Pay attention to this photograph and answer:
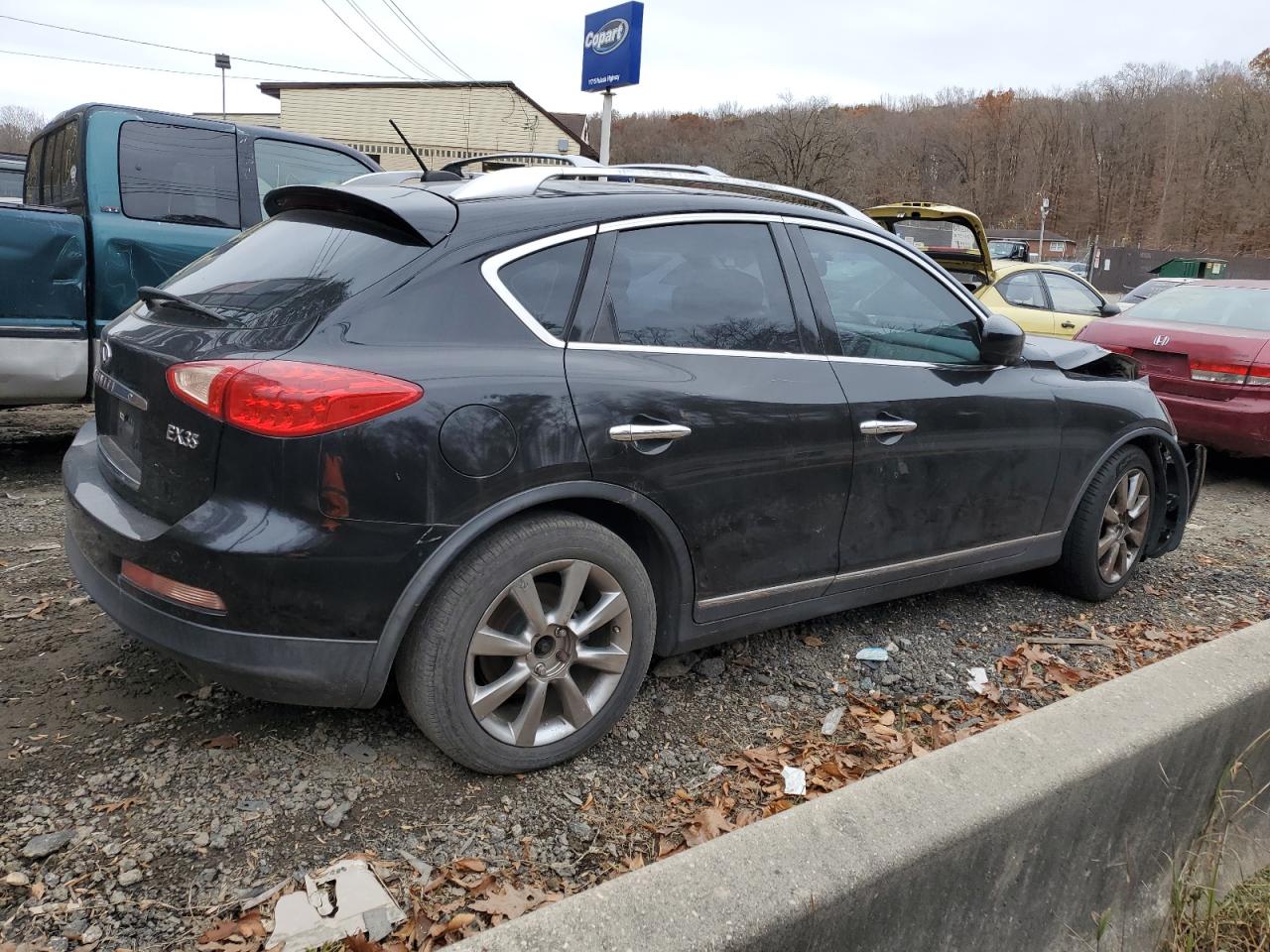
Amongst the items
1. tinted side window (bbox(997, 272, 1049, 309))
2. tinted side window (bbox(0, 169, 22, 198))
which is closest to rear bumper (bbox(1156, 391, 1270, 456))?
tinted side window (bbox(997, 272, 1049, 309))

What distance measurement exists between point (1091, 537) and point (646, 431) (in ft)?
8.21

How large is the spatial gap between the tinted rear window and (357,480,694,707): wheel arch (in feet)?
2.23

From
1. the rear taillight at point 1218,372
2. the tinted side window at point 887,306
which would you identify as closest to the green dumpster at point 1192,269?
the rear taillight at point 1218,372

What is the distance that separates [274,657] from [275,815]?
0.43 m

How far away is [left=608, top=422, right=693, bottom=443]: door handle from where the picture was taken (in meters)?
2.64

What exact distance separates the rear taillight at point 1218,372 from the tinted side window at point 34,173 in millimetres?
7862

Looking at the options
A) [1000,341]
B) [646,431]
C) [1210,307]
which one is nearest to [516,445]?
[646,431]

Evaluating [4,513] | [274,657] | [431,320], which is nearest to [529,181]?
[431,320]

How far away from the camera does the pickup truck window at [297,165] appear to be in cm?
611

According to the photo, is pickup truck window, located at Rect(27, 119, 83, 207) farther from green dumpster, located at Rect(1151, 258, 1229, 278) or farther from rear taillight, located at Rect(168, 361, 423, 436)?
green dumpster, located at Rect(1151, 258, 1229, 278)

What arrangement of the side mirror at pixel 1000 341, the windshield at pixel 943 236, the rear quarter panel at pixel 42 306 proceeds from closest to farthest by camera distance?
1. the side mirror at pixel 1000 341
2. the rear quarter panel at pixel 42 306
3. the windshield at pixel 943 236

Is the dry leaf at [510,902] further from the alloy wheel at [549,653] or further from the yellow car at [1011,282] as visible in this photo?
the yellow car at [1011,282]

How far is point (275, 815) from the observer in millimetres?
2424

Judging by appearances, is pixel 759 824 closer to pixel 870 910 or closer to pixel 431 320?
pixel 870 910
